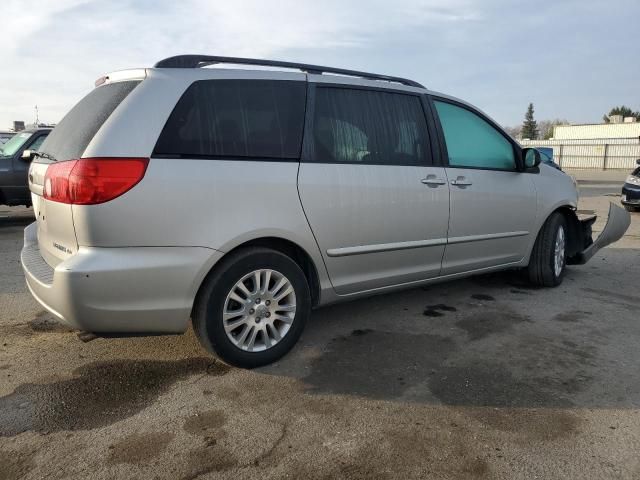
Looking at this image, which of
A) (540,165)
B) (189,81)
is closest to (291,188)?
(189,81)

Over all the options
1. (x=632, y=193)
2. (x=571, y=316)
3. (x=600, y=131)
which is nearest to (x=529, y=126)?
(x=600, y=131)

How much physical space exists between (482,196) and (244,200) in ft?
7.49

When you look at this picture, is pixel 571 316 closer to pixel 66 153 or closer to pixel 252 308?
pixel 252 308

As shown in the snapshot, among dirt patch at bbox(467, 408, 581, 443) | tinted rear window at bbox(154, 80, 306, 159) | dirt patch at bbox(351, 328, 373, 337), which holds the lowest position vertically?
dirt patch at bbox(467, 408, 581, 443)

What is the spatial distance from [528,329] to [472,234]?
0.89 meters

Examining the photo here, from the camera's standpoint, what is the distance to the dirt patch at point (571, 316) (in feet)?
14.3

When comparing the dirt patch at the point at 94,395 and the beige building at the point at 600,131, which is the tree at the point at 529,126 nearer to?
the beige building at the point at 600,131

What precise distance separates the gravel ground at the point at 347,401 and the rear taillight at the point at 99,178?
1.14 meters

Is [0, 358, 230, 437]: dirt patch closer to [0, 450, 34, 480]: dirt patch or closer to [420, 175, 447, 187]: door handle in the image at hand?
[0, 450, 34, 480]: dirt patch

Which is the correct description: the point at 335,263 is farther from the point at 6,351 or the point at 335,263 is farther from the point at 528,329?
the point at 6,351

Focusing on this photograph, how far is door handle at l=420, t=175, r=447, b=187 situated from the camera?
13.3 ft

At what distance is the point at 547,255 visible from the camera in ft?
17.1

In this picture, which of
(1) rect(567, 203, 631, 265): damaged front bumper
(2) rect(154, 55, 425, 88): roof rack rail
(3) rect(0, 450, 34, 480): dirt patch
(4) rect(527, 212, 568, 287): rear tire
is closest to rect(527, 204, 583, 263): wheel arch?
(1) rect(567, 203, 631, 265): damaged front bumper

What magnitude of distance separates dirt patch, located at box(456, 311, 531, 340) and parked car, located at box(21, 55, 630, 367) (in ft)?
1.39
